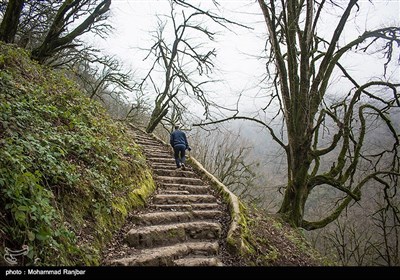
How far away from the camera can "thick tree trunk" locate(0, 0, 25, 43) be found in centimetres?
605

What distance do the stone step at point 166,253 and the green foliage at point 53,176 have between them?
0.56m

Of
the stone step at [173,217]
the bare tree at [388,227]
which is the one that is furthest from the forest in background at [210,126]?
the stone step at [173,217]

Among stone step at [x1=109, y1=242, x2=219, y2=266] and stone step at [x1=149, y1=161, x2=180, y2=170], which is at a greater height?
stone step at [x1=149, y1=161, x2=180, y2=170]

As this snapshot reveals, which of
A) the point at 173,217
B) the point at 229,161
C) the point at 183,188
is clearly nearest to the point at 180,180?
the point at 183,188

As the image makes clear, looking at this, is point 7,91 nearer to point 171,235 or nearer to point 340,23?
point 171,235

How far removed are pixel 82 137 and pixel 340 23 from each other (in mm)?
7408

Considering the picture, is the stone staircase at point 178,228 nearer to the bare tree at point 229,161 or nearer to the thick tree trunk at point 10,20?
the thick tree trunk at point 10,20

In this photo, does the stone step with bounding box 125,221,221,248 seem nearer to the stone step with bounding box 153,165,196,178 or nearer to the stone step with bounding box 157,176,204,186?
the stone step with bounding box 157,176,204,186

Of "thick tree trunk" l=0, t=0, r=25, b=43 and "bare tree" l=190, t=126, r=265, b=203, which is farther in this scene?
"bare tree" l=190, t=126, r=265, b=203

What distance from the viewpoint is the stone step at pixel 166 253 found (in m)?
3.52

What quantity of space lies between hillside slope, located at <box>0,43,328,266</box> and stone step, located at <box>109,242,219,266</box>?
450 millimetres

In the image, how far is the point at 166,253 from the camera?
155 inches

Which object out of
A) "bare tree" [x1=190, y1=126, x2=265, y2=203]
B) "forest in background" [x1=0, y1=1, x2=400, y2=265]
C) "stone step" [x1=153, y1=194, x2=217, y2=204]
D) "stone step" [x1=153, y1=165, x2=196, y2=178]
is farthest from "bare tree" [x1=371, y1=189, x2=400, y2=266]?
"bare tree" [x1=190, y1=126, x2=265, y2=203]
